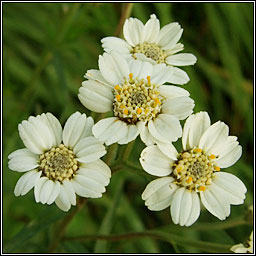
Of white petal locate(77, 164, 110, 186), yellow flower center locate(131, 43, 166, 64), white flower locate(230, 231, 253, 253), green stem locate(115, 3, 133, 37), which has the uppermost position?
green stem locate(115, 3, 133, 37)

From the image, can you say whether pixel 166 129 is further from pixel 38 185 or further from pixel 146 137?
pixel 38 185

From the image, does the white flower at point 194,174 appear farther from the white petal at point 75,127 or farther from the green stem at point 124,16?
the green stem at point 124,16

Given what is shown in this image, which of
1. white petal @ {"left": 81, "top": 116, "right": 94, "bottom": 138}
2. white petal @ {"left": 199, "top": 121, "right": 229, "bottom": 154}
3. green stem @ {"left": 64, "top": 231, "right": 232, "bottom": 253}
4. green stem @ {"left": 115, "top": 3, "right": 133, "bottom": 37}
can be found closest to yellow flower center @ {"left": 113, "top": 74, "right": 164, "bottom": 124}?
white petal @ {"left": 81, "top": 116, "right": 94, "bottom": 138}

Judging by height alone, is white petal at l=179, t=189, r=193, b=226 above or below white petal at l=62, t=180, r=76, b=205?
below

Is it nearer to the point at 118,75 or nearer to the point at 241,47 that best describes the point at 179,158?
the point at 118,75

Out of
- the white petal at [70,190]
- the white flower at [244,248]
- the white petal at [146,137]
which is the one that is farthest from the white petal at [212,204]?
the white petal at [70,190]

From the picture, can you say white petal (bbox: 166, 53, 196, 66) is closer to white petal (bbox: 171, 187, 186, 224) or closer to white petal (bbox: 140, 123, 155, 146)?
white petal (bbox: 140, 123, 155, 146)
